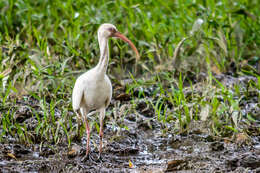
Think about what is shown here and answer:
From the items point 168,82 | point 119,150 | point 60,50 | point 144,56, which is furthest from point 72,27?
point 119,150

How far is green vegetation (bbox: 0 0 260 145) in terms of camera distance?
189 inches

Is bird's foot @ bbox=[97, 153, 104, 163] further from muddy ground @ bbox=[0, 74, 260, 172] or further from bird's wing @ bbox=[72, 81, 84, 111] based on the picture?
bird's wing @ bbox=[72, 81, 84, 111]

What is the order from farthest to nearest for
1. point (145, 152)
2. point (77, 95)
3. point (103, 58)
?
point (145, 152) < point (77, 95) < point (103, 58)

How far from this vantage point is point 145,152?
4.60 meters

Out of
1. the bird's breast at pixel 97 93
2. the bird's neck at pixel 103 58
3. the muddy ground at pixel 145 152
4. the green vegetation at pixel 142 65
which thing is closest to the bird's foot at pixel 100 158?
the muddy ground at pixel 145 152

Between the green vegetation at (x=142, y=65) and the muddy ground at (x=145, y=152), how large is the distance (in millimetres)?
123

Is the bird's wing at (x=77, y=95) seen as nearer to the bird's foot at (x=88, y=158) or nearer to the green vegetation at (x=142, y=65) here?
the green vegetation at (x=142, y=65)

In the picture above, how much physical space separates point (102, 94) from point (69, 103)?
76 centimetres

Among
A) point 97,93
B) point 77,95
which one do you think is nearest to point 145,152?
point 97,93

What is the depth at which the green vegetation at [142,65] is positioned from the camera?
480 centimetres

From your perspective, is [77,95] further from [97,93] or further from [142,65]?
[142,65]

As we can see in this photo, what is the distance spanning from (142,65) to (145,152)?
187 cm

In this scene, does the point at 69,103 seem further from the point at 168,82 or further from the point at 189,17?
the point at 189,17

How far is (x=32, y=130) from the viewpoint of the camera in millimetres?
4918
